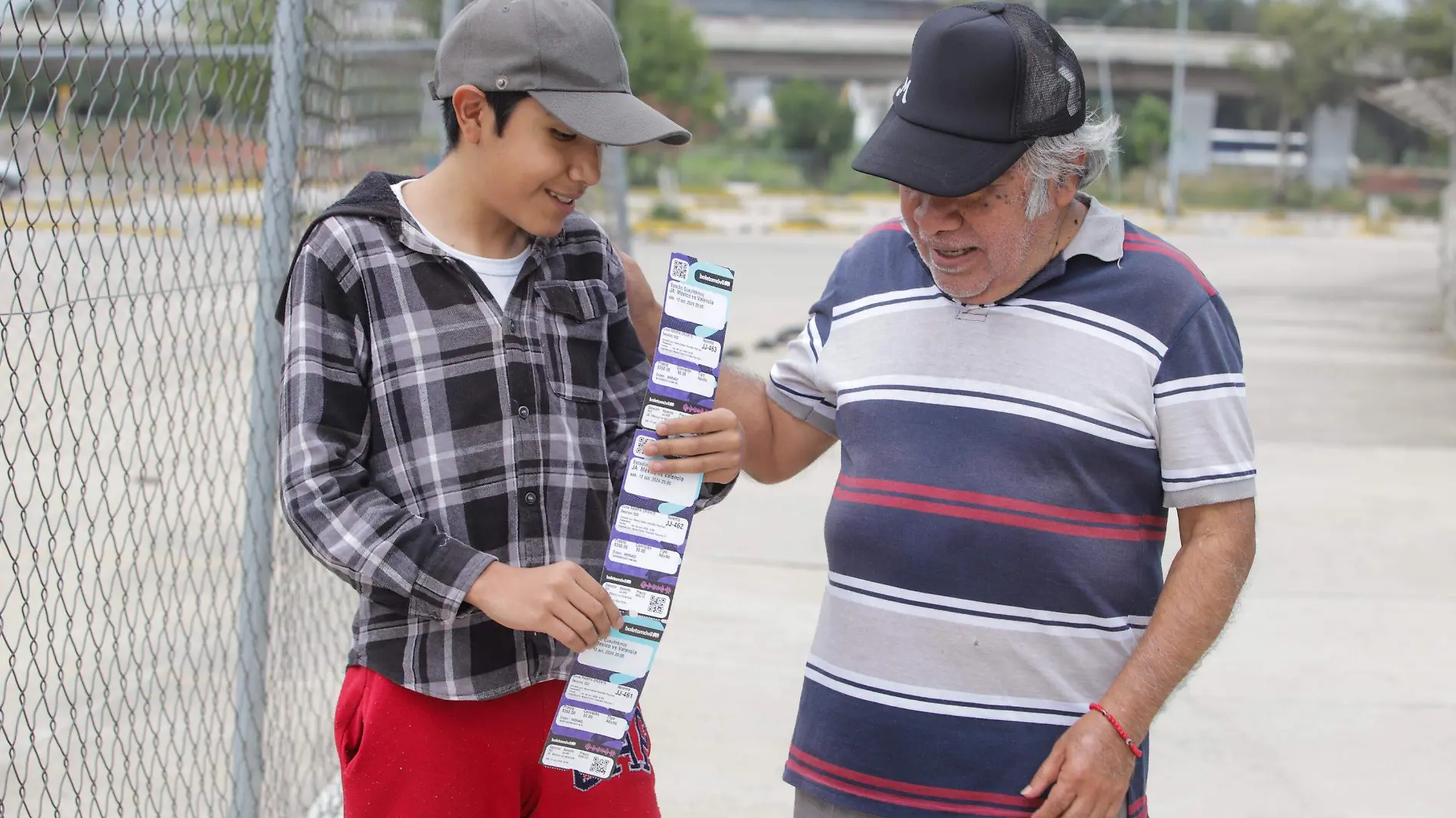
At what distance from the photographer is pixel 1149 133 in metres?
55.6

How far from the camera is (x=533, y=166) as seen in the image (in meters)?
1.91

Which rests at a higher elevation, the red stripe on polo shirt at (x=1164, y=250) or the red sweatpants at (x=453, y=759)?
the red stripe on polo shirt at (x=1164, y=250)

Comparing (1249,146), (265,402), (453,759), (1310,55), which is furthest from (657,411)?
(1249,146)

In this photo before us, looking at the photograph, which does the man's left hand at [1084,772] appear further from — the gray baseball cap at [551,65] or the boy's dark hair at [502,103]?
the boy's dark hair at [502,103]

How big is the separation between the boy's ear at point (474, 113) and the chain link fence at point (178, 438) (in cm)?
55

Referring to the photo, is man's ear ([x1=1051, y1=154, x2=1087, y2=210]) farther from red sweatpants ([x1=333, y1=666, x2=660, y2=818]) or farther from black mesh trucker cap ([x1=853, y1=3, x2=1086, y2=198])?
red sweatpants ([x1=333, y1=666, x2=660, y2=818])

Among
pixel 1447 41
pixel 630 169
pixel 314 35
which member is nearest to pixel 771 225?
pixel 630 169

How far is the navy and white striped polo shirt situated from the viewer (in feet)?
6.22

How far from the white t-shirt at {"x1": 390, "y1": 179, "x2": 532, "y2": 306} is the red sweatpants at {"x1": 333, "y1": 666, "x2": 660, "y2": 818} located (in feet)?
1.86

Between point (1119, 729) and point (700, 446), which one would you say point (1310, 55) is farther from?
point (700, 446)

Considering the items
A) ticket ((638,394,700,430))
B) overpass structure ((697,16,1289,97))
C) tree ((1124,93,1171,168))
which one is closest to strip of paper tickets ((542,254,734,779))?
ticket ((638,394,700,430))

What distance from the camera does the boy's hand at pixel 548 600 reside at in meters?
1.80

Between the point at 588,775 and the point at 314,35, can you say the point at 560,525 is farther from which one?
the point at 314,35

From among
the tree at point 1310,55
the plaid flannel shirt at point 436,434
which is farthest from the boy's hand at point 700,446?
the tree at point 1310,55
